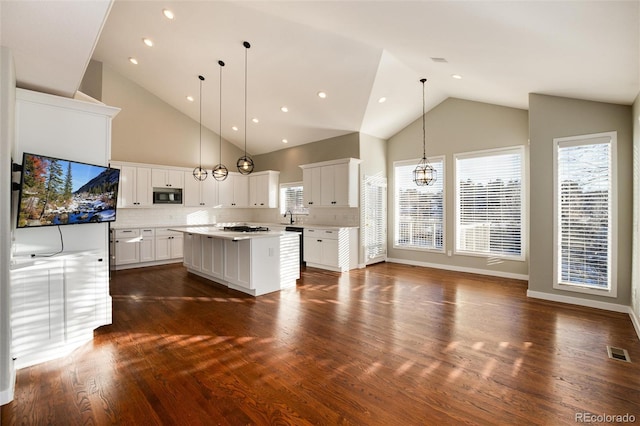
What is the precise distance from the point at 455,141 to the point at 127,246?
7274mm

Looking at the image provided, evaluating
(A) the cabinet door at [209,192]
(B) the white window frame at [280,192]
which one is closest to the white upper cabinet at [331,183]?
(B) the white window frame at [280,192]

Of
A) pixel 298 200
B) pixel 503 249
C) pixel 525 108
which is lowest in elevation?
pixel 503 249

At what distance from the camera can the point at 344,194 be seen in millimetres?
6492

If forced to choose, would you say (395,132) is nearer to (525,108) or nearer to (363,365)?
(525,108)

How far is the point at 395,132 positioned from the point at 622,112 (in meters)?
3.96

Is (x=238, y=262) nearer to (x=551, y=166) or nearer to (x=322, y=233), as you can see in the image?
(x=322, y=233)

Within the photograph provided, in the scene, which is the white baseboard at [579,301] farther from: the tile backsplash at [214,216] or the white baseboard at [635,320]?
the tile backsplash at [214,216]

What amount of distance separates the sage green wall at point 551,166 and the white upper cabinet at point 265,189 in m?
5.92

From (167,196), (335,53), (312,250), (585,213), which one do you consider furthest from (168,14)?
(585,213)

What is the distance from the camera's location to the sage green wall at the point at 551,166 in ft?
12.4

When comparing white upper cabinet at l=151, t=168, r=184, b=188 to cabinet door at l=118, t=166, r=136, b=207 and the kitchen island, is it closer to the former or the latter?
cabinet door at l=118, t=166, r=136, b=207

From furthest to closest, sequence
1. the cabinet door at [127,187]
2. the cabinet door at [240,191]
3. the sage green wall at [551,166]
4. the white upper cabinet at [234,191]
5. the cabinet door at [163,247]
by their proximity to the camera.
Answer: the cabinet door at [240,191]
the white upper cabinet at [234,191]
the cabinet door at [163,247]
the cabinet door at [127,187]
the sage green wall at [551,166]

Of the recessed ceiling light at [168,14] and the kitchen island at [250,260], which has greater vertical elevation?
the recessed ceiling light at [168,14]

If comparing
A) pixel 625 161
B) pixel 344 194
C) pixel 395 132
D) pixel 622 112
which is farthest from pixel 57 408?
pixel 395 132
